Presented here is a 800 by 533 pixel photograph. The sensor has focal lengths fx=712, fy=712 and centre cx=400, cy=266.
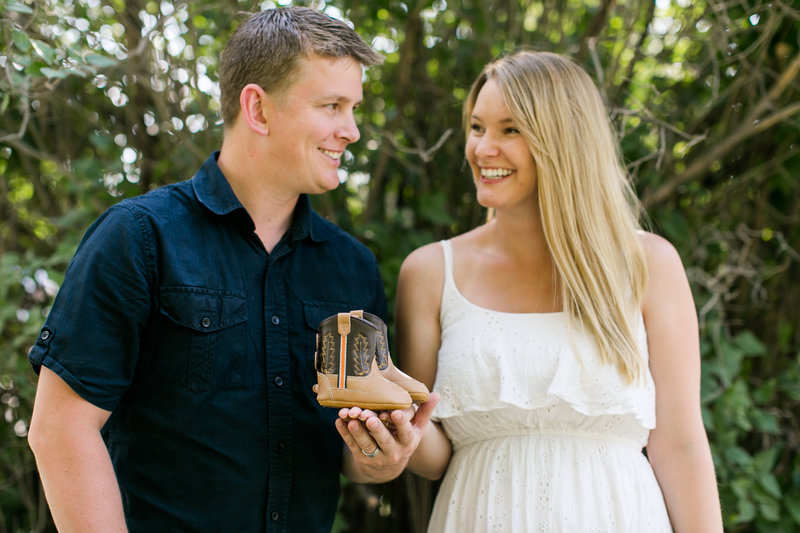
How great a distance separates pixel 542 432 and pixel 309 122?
1126 millimetres

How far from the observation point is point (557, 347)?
2.13 meters

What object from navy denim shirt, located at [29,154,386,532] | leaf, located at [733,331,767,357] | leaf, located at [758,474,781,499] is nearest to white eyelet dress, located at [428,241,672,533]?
navy denim shirt, located at [29,154,386,532]

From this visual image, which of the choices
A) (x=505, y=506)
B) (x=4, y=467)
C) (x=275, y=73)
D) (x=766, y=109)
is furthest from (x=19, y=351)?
(x=766, y=109)

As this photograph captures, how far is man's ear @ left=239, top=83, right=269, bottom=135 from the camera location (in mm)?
1997

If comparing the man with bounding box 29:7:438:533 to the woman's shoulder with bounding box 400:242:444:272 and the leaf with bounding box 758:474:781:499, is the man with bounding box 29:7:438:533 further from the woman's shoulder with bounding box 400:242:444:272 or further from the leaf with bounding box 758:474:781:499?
the leaf with bounding box 758:474:781:499

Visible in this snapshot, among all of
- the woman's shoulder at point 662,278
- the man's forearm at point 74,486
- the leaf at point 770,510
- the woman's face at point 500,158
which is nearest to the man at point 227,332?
the man's forearm at point 74,486

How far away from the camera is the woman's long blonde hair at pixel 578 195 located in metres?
2.16

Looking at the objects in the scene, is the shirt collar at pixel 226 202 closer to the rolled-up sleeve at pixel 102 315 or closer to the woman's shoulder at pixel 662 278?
the rolled-up sleeve at pixel 102 315

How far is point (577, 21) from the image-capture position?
381 cm

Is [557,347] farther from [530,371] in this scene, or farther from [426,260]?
[426,260]

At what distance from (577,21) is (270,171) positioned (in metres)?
2.46

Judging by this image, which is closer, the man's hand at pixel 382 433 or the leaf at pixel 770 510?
the man's hand at pixel 382 433

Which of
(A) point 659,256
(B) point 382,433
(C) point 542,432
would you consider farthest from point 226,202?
(A) point 659,256

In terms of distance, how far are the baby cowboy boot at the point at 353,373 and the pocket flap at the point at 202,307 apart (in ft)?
0.95
